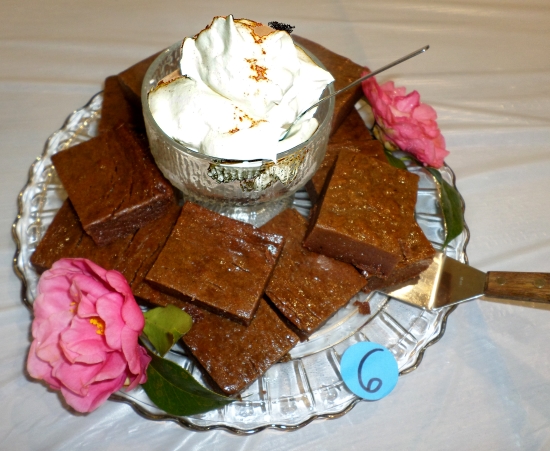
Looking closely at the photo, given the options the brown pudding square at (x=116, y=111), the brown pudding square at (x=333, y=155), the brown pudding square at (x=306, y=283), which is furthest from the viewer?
the brown pudding square at (x=116, y=111)

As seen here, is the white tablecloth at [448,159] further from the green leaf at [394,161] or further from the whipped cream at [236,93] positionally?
the whipped cream at [236,93]

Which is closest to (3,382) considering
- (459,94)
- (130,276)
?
(130,276)

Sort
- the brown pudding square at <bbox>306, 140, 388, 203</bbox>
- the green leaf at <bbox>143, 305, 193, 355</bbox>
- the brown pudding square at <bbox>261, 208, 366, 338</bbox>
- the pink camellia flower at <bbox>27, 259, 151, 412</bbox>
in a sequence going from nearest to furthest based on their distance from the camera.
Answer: the pink camellia flower at <bbox>27, 259, 151, 412</bbox> < the green leaf at <bbox>143, 305, 193, 355</bbox> < the brown pudding square at <bbox>261, 208, 366, 338</bbox> < the brown pudding square at <bbox>306, 140, 388, 203</bbox>

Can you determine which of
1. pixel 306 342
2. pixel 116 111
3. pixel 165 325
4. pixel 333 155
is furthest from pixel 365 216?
pixel 116 111

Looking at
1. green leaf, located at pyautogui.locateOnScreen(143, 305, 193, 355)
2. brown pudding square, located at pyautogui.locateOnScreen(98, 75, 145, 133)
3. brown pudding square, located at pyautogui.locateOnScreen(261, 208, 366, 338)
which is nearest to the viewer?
green leaf, located at pyautogui.locateOnScreen(143, 305, 193, 355)

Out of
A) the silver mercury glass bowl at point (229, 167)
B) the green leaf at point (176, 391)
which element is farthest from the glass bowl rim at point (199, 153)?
the green leaf at point (176, 391)

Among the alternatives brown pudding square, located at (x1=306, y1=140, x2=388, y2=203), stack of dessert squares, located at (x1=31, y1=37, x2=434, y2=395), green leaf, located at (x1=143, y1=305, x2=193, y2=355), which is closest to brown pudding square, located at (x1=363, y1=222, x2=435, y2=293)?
stack of dessert squares, located at (x1=31, y1=37, x2=434, y2=395)

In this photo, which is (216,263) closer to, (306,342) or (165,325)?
(165,325)

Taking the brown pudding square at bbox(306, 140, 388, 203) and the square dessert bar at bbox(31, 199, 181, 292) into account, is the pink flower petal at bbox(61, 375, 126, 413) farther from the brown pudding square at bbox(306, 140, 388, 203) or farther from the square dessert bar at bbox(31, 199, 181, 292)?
the brown pudding square at bbox(306, 140, 388, 203)
